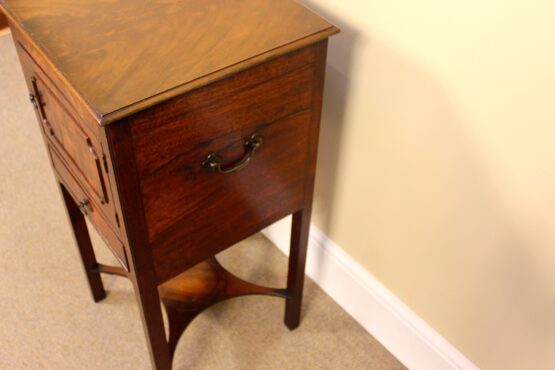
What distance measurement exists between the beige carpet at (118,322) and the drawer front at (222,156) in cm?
45

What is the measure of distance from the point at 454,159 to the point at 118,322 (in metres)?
0.91

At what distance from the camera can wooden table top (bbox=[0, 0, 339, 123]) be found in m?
0.83

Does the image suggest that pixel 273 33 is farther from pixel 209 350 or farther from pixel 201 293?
pixel 209 350

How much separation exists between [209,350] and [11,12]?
86 cm

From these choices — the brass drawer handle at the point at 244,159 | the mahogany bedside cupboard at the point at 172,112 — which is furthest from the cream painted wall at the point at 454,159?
the brass drawer handle at the point at 244,159

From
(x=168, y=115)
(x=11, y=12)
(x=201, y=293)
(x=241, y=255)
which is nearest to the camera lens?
(x=168, y=115)

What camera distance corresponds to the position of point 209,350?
144 cm

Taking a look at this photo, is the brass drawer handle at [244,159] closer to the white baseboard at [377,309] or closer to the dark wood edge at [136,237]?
the dark wood edge at [136,237]

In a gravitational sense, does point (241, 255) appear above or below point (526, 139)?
below

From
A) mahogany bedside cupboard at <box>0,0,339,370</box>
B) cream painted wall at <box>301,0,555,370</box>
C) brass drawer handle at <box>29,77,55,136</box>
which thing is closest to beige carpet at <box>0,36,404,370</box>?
cream painted wall at <box>301,0,555,370</box>

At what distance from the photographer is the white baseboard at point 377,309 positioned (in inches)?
51.6

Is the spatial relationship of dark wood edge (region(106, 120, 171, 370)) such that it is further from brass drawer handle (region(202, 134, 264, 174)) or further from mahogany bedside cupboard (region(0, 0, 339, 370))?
brass drawer handle (region(202, 134, 264, 174))

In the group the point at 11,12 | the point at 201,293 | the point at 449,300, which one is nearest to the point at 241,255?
the point at 201,293

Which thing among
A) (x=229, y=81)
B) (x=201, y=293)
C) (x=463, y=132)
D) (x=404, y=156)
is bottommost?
(x=201, y=293)
